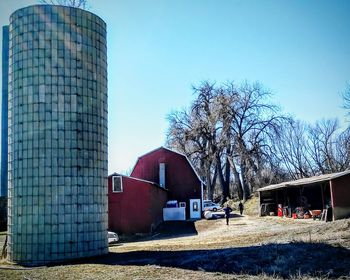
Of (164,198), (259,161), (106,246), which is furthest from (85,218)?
(259,161)

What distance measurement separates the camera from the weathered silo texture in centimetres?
1483

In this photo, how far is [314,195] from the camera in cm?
3844

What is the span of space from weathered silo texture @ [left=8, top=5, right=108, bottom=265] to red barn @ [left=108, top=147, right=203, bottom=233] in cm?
1945

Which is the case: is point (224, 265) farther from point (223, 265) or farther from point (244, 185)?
point (244, 185)

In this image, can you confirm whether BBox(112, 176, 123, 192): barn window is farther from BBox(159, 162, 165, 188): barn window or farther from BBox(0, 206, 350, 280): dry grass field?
BBox(0, 206, 350, 280): dry grass field

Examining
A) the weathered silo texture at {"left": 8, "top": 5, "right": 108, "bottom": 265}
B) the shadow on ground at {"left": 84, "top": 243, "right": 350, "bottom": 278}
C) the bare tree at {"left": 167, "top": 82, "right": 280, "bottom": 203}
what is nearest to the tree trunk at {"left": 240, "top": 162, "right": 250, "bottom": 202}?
the bare tree at {"left": 167, "top": 82, "right": 280, "bottom": 203}

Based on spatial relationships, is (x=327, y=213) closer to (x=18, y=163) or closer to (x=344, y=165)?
(x=18, y=163)

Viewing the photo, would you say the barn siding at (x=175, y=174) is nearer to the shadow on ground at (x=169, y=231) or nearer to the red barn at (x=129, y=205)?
the shadow on ground at (x=169, y=231)

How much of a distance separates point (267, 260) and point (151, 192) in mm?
25053

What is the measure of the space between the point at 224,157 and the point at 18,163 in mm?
46999

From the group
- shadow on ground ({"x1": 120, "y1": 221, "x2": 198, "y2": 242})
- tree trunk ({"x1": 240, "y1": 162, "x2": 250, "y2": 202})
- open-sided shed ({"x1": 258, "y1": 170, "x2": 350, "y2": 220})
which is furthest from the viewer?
tree trunk ({"x1": 240, "y1": 162, "x2": 250, "y2": 202})

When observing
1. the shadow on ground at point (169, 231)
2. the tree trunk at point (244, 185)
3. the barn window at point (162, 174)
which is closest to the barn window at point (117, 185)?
the shadow on ground at point (169, 231)

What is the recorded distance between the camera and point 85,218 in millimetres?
15281

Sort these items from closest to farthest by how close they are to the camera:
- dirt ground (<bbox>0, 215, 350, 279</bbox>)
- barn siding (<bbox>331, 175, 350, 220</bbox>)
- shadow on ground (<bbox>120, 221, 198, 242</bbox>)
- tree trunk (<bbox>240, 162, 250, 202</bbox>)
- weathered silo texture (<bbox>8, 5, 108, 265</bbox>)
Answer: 1. dirt ground (<bbox>0, 215, 350, 279</bbox>)
2. weathered silo texture (<bbox>8, 5, 108, 265</bbox>)
3. barn siding (<bbox>331, 175, 350, 220</bbox>)
4. shadow on ground (<bbox>120, 221, 198, 242</bbox>)
5. tree trunk (<bbox>240, 162, 250, 202</bbox>)
